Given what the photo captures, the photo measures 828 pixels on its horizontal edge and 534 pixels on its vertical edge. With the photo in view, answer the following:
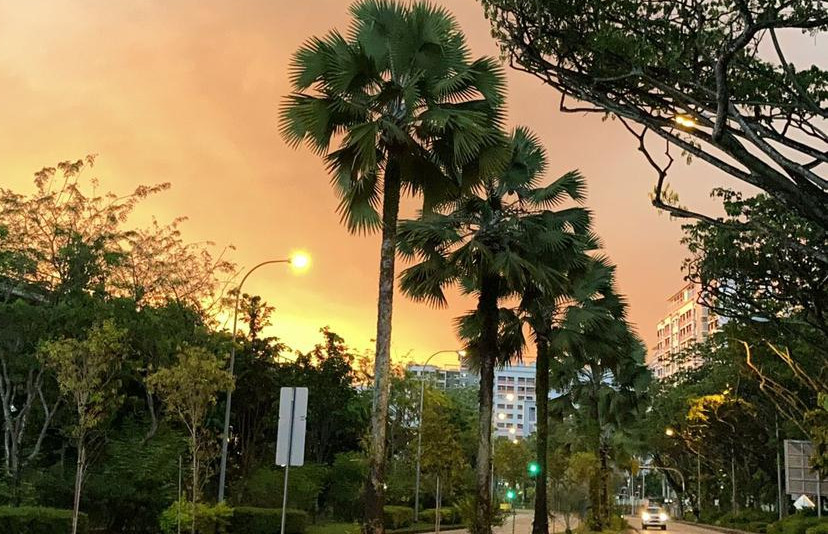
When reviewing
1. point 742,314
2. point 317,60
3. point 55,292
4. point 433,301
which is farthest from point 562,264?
point 55,292

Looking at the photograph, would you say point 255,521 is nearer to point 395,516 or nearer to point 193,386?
point 193,386

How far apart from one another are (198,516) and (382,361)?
9.59 m

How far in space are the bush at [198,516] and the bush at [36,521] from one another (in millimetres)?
2252

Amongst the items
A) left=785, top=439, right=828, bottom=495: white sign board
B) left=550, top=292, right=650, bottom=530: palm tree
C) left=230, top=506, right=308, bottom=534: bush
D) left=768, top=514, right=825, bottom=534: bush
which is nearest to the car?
left=550, top=292, right=650, bottom=530: palm tree

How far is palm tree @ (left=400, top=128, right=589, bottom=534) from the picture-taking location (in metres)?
19.4

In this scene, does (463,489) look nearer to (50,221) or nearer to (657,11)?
(50,221)

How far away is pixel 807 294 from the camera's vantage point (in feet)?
66.9

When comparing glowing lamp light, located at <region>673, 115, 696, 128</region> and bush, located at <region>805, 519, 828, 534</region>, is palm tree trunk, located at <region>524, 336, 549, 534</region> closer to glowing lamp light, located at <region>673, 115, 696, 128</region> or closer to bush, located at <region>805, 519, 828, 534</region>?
bush, located at <region>805, 519, 828, 534</region>

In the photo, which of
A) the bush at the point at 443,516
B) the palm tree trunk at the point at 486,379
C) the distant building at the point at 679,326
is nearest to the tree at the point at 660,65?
the palm tree trunk at the point at 486,379

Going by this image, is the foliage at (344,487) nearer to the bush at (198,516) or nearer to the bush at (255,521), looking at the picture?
the bush at (255,521)

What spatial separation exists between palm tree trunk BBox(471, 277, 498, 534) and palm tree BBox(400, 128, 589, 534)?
0.03m

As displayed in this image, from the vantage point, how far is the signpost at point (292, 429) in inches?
489

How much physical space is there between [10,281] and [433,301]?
45.9 ft

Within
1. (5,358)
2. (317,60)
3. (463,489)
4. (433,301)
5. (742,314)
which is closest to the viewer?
(317,60)
